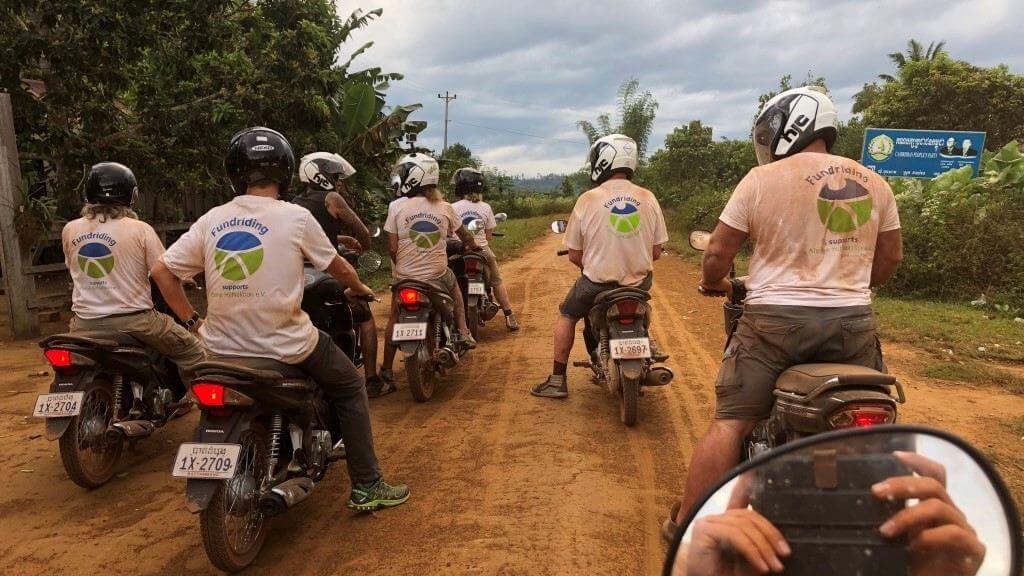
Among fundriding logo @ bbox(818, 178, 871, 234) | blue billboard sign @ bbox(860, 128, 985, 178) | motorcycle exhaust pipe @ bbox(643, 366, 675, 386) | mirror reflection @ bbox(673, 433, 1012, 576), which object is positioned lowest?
motorcycle exhaust pipe @ bbox(643, 366, 675, 386)

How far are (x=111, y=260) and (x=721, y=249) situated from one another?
139 inches

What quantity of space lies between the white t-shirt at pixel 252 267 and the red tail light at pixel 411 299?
217 centimetres

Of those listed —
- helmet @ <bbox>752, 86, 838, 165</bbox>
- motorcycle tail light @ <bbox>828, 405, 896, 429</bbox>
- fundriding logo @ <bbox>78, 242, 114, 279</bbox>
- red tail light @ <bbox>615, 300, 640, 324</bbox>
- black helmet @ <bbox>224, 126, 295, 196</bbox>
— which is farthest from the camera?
red tail light @ <bbox>615, 300, 640, 324</bbox>

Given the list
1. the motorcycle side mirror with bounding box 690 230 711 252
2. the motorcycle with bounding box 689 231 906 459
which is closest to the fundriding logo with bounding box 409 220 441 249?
the motorcycle side mirror with bounding box 690 230 711 252

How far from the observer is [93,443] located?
3.79 m

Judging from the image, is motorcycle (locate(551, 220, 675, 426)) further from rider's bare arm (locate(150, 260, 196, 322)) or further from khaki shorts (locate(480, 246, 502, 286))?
khaki shorts (locate(480, 246, 502, 286))

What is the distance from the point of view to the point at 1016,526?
104 cm

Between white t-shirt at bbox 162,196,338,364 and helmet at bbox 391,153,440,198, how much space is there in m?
2.71

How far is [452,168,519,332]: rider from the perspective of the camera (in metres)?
7.86

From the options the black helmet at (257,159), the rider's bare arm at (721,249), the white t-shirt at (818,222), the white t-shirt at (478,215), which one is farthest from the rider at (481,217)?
the white t-shirt at (818,222)

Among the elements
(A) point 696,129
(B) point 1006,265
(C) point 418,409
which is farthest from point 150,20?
(A) point 696,129

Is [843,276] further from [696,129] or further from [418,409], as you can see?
[696,129]

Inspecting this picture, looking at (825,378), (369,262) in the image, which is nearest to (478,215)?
(369,262)

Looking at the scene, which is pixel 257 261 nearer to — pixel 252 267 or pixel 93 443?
pixel 252 267
